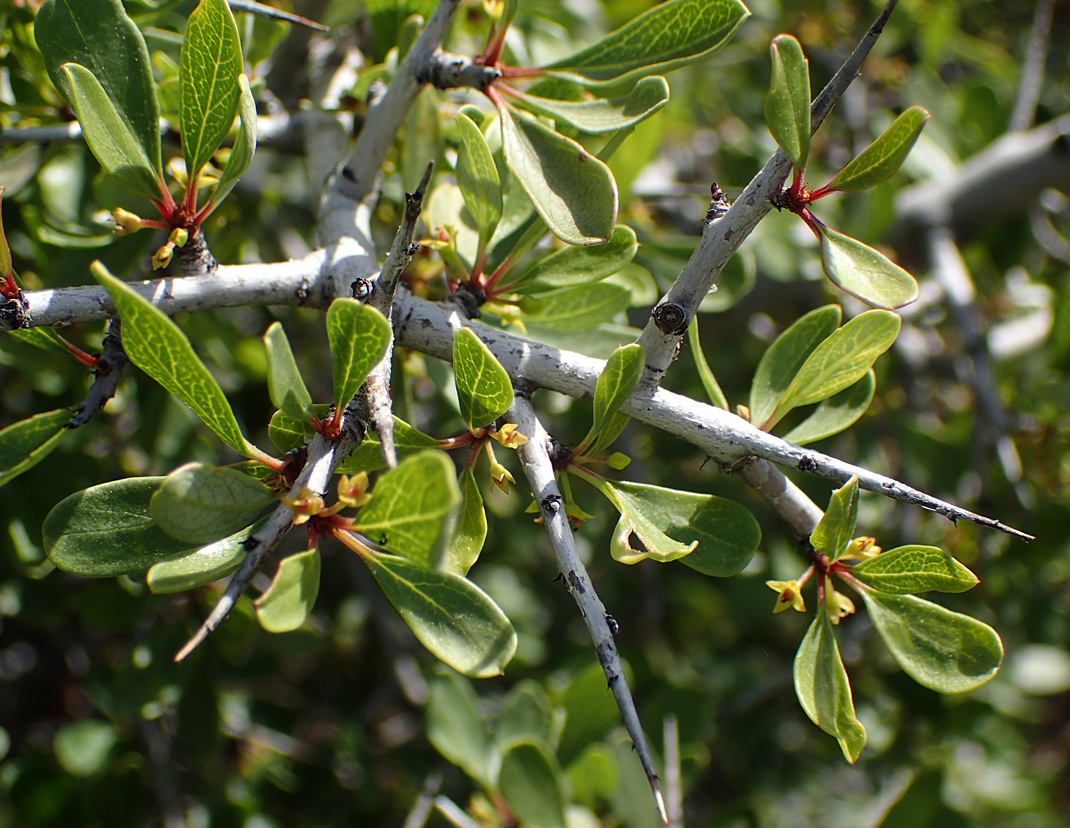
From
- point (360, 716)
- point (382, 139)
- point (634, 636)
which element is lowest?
point (360, 716)

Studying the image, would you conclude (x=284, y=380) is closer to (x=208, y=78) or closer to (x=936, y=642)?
(x=208, y=78)

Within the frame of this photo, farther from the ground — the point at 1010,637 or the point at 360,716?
the point at 1010,637

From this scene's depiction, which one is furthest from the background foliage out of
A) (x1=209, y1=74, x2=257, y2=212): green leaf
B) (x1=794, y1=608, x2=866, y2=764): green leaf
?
(x1=794, y1=608, x2=866, y2=764): green leaf

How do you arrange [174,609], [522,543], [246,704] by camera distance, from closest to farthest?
[174,609], [246,704], [522,543]

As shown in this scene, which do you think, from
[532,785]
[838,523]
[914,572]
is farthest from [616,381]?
[532,785]

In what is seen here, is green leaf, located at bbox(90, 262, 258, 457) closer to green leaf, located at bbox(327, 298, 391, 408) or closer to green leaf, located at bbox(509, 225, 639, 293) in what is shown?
green leaf, located at bbox(327, 298, 391, 408)

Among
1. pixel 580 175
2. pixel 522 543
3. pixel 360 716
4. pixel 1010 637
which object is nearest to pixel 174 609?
pixel 360 716

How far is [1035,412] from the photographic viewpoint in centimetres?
153

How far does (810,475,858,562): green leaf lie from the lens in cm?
65

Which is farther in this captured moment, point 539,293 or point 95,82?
point 539,293

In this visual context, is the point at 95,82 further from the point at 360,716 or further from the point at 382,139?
the point at 360,716

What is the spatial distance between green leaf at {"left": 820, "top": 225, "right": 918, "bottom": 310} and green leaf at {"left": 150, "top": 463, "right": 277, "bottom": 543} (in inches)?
20.2

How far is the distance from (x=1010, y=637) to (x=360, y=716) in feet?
5.21

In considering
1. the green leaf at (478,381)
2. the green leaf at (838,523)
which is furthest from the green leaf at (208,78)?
the green leaf at (838,523)
